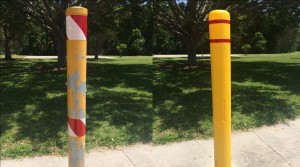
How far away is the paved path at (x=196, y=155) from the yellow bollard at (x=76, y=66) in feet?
6.13

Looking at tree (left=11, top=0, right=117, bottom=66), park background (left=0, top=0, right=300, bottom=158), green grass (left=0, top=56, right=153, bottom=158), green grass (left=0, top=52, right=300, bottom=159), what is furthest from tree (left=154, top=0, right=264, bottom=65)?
green grass (left=0, top=56, right=153, bottom=158)

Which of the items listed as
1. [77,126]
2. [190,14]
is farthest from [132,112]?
[190,14]

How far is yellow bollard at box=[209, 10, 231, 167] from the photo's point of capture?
3.01m

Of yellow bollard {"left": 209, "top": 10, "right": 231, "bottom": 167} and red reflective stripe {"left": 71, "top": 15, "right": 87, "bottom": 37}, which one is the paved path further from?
red reflective stripe {"left": 71, "top": 15, "right": 87, "bottom": 37}

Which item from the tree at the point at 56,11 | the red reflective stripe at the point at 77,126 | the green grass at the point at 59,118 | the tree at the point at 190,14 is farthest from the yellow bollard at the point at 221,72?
the tree at the point at 56,11

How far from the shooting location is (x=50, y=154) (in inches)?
188

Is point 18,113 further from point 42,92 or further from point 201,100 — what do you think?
point 201,100

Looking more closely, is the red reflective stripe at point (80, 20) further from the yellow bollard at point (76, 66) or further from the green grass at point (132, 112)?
the green grass at point (132, 112)

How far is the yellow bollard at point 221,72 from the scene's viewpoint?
118 inches

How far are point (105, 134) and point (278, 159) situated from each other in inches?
101

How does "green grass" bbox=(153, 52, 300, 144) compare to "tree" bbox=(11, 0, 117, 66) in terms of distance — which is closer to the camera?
"green grass" bbox=(153, 52, 300, 144)

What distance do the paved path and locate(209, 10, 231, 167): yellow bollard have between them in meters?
1.37

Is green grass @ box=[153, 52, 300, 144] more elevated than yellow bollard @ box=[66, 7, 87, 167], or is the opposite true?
yellow bollard @ box=[66, 7, 87, 167]

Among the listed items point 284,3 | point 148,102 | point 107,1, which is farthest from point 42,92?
point 284,3
